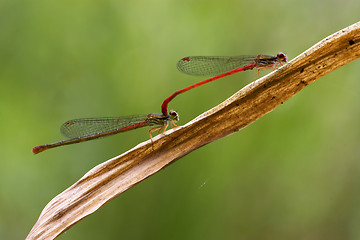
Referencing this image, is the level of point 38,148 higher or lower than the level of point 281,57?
higher

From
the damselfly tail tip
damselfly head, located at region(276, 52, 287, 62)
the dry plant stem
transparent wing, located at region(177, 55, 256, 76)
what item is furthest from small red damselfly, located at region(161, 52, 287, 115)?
the damselfly tail tip

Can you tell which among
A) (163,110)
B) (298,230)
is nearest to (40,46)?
(163,110)

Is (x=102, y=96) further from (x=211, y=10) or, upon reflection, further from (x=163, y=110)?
(x=211, y=10)

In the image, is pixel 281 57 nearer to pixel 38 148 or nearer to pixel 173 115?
pixel 173 115

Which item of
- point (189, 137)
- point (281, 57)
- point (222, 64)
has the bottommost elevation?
point (189, 137)

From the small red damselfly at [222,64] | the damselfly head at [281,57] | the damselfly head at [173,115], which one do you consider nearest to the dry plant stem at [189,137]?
the damselfly head at [173,115]

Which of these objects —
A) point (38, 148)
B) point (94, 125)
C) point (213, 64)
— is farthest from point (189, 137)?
point (38, 148)
